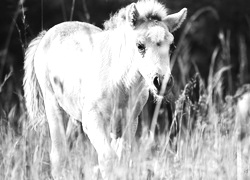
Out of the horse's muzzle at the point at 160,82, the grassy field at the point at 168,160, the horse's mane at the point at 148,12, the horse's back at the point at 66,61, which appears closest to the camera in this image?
the grassy field at the point at 168,160

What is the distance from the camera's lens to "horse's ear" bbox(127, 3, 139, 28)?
432cm

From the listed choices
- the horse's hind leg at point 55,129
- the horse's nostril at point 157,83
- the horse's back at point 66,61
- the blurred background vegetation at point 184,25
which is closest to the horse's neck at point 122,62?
the horse's back at point 66,61

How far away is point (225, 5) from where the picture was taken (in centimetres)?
1439

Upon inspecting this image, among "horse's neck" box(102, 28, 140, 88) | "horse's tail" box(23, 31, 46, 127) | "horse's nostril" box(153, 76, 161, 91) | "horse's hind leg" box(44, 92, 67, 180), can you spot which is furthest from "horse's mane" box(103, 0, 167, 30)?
"horse's tail" box(23, 31, 46, 127)

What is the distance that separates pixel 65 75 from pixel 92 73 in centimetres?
43

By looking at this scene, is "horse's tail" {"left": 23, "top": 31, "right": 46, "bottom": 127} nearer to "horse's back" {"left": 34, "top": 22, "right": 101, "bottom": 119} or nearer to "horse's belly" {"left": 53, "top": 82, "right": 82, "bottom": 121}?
"horse's back" {"left": 34, "top": 22, "right": 101, "bottom": 119}

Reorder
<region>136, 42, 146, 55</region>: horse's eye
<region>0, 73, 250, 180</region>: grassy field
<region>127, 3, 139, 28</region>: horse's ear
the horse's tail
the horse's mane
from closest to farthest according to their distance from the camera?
<region>0, 73, 250, 180</region>: grassy field → <region>136, 42, 146, 55</region>: horse's eye → <region>127, 3, 139, 28</region>: horse's ear → the horse's mane → the horse's tail

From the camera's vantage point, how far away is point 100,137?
423 centimetres

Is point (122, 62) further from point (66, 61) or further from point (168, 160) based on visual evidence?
point (168, 160)

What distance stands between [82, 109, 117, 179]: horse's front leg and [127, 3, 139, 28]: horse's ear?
2.44 ft

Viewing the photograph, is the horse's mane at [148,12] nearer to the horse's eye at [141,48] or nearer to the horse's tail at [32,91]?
the horse's eye at [141,48]

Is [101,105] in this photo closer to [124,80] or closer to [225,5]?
[124,80]

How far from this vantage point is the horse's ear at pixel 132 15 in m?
4.32

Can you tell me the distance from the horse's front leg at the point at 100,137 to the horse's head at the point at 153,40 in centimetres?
49
